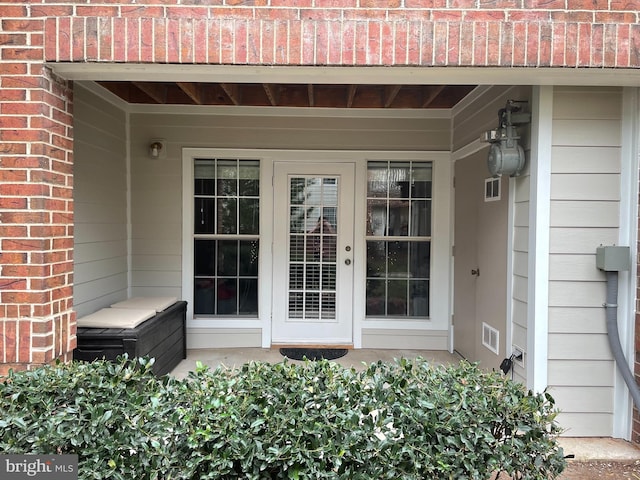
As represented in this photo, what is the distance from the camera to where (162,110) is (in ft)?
13.5

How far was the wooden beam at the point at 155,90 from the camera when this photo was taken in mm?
3546

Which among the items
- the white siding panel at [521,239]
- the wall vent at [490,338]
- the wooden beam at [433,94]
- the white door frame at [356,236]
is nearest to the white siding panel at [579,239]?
the white siding panel at [521,239]

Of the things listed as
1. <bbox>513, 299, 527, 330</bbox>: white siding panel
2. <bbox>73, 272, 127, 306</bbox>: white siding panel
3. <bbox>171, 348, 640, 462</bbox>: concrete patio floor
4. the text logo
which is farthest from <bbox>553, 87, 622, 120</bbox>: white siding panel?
<bbox>73, 272, 127, 306</bbox>: white siding panel

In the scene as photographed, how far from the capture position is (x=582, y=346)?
2559mm

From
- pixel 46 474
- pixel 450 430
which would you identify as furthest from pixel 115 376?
pixel 450 430

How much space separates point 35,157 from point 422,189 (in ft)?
10.7

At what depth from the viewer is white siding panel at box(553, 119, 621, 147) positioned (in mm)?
2525

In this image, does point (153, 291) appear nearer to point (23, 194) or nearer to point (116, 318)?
point (116, 318)

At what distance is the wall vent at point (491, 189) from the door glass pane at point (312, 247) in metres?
1.46

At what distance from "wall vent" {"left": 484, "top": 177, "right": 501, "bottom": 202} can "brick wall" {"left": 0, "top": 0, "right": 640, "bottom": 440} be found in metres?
1.07

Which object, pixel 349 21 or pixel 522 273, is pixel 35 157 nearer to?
pixel 349 21

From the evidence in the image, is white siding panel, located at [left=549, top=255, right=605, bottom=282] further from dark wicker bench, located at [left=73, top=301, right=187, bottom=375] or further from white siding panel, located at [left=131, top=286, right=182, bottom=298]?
white siding panel, located at [left=131, top=286, right=182, bottom=298]

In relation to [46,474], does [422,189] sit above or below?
above

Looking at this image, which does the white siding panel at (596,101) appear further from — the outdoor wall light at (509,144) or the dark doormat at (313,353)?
the dark doormat at (313,353)
